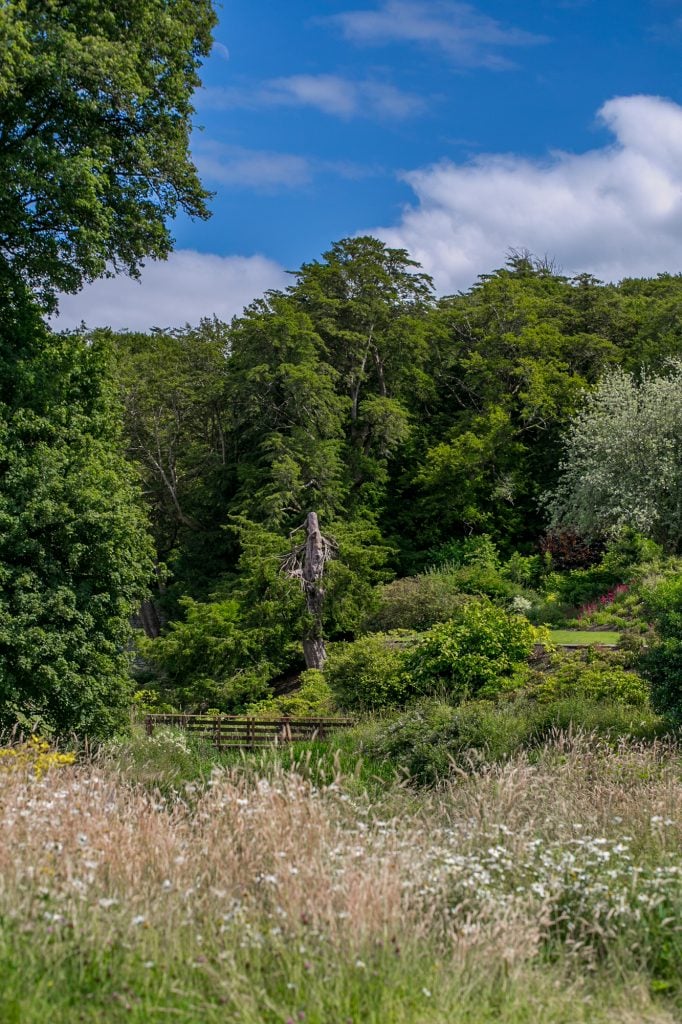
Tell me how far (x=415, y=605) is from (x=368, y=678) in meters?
6.56

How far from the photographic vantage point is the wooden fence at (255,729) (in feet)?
50.6

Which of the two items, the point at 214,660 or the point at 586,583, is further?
the point at 586,583

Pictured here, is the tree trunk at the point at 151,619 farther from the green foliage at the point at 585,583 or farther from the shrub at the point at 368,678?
the shrub at the point at 368,678

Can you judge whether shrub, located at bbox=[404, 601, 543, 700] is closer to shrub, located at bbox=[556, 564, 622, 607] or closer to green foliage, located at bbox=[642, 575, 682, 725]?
green foliage, located at bbox=[642, 575, 682, 725]

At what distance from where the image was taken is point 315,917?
14.6ft

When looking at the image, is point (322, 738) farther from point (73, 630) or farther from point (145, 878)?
point (145, 878)

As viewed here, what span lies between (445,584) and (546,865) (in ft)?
70.0

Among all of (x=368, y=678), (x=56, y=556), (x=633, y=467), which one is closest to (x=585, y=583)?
(x=633, y=467)

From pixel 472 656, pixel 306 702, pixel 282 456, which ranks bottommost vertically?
pixel 306 702

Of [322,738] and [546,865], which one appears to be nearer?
[546,865]

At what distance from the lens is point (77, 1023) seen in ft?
12.9

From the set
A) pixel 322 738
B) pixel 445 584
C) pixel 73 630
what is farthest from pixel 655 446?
pixel 73 630

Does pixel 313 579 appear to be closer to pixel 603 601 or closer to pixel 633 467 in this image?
pixel 603 601

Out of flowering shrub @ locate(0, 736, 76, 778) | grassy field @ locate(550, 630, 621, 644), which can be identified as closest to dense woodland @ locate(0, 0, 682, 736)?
grassy field @ locate(550, 630, 621, 644)
